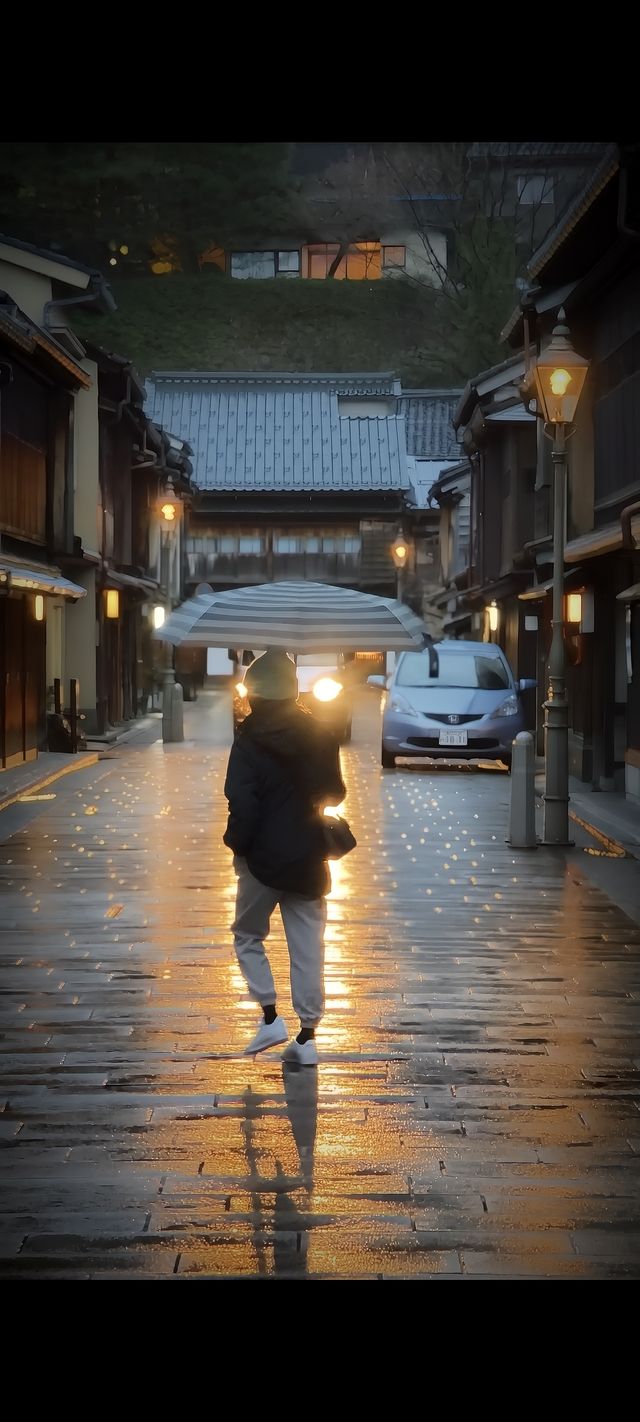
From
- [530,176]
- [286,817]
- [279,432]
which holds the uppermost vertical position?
[530,176]

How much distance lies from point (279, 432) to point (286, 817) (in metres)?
56.4

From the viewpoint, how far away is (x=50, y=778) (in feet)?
71.6

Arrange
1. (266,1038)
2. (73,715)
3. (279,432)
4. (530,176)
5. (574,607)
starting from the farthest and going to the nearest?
1. (279,432)
2. (530,176)
3. (73,715)
4. (574,607)
5. (266,1038)

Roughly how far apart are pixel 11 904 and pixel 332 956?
9.51ft

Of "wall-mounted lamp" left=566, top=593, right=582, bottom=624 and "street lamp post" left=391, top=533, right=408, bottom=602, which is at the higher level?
"street lamp post" left=391, top=533, right=408, bottom=602

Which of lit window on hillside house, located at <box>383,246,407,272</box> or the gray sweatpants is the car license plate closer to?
the gray sweatpants

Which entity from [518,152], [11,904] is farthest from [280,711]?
[518,152]

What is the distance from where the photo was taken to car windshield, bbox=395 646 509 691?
78.1 feet

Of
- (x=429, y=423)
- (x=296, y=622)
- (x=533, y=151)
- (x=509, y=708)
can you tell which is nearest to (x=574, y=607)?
(x=509, y=708)

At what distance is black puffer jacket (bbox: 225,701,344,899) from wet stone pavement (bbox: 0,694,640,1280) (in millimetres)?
963

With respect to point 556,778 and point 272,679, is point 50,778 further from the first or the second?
point 272,679

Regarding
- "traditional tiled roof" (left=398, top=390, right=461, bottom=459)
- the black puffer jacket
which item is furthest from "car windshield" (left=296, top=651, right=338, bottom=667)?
"traditional tiled roof" (left=398, top=390, right=461, bottom=459)


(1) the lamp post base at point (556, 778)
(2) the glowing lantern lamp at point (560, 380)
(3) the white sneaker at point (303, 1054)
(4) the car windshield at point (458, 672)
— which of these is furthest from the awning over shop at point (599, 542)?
(3) the white sneaker at point (303, 1054)

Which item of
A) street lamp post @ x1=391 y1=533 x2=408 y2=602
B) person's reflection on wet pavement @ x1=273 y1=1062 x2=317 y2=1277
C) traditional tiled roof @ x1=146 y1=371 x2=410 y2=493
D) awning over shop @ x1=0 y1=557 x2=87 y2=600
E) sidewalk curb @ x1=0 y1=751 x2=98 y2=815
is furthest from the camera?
traditional tiled roof @ x1=146 y1=371 x2=410 y2=493
